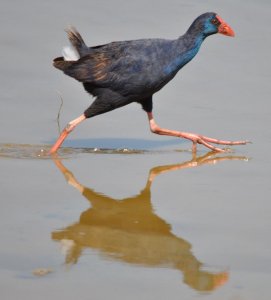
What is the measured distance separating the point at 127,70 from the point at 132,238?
2.53 meters

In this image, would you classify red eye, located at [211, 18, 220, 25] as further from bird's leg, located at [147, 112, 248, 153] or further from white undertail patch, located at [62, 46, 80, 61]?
white undertail patch, located at [62, 46, 80, 61]

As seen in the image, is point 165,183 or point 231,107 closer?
point 165,183

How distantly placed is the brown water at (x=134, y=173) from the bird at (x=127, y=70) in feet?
1.01

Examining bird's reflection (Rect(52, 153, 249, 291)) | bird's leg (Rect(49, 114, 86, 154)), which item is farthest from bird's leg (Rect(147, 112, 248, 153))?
bird's reflection (Rect(52, 153, 249, 291))

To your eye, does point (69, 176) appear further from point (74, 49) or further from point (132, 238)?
point (74, 49)

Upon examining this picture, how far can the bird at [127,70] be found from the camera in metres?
7.75

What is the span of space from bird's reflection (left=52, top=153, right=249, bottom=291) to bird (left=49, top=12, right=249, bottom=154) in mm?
1461

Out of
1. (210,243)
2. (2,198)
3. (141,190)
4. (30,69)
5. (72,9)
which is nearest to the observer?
(210,243)

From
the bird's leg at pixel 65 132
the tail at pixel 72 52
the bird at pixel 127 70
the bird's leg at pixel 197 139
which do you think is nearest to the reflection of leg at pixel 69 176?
the bird's leg at pixel 65 132

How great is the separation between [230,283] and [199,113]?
13.2ft

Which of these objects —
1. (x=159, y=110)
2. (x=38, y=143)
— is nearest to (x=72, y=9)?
(x=159, y=110)

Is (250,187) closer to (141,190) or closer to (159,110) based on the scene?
(141,190)

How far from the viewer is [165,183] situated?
6824 millimetres

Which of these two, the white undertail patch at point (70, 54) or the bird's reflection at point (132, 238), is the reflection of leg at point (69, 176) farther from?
the white undertail patch at point (70, 54)
